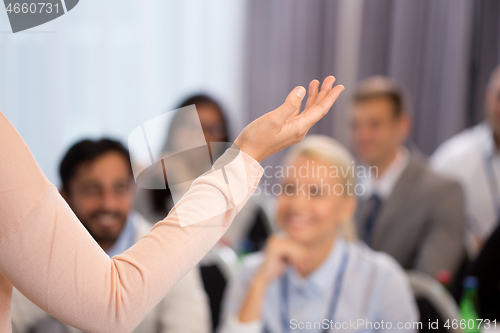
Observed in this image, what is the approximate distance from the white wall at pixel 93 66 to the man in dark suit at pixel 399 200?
70 centimetres

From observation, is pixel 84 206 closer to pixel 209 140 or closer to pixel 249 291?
pixel 209 140

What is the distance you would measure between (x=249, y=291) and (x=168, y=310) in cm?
18

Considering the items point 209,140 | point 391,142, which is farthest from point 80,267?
point 391,142

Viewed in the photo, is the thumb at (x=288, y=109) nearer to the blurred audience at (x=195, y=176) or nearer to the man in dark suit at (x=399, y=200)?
the blurred audience at (x=195, y=176)

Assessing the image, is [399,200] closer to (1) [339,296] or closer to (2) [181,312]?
(1) [339,296]

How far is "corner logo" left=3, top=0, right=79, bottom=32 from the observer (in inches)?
16.8

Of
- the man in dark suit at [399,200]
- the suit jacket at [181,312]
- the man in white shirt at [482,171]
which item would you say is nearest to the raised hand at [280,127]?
the suit jacket at [181,312]

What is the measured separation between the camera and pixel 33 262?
0.97 feet

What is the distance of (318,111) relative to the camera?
0.36m

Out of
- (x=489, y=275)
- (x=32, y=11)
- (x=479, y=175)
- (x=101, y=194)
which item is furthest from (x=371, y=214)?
(x=32, y=11)

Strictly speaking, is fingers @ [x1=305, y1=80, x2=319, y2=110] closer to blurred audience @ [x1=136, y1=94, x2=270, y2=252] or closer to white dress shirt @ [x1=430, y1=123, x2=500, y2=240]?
blurred audience @ [x1=136, y1=94, x2=270, y2=252]

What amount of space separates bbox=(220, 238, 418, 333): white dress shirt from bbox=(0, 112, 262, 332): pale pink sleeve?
644 millimetres

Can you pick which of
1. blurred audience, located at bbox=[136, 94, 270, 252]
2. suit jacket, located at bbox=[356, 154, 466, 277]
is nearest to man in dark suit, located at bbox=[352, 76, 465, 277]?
suit jacket, located at bbox=[356, 154, 466, 277]

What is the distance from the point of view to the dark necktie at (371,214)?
1264mm
